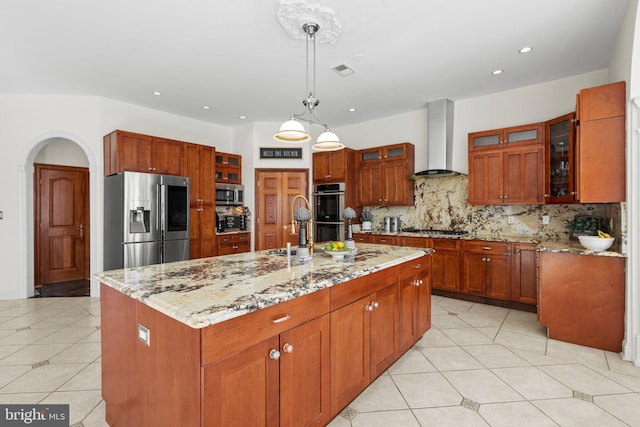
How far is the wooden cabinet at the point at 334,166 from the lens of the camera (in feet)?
18.1

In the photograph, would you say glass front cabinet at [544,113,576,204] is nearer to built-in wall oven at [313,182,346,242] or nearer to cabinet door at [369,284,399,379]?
cabinet door at [369,284,399,379]

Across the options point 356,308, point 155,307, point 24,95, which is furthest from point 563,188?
point 24,95

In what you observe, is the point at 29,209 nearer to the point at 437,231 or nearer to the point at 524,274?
the point at 437,231

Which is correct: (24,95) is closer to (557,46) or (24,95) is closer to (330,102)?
(330,102)

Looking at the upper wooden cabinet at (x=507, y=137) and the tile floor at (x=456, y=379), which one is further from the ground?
the upper wooden cabinet at (x=507, y=137)

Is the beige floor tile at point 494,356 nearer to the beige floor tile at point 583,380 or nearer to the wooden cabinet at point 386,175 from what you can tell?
the beige floor tile at point 583,380

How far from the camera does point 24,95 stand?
455cm

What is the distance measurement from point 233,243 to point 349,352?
164 inches

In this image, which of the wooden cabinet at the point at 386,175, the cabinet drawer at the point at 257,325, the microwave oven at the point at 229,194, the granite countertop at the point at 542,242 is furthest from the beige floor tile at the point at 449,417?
the microwave oven at the point at 229,194

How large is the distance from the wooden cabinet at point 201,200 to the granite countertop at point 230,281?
2.88m

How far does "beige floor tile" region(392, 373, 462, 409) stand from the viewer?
6.90 feet

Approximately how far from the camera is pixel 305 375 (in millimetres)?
1583

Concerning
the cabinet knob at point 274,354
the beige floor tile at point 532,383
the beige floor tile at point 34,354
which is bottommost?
the beige floor tile at point 532,383

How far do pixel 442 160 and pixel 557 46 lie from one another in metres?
1.87
